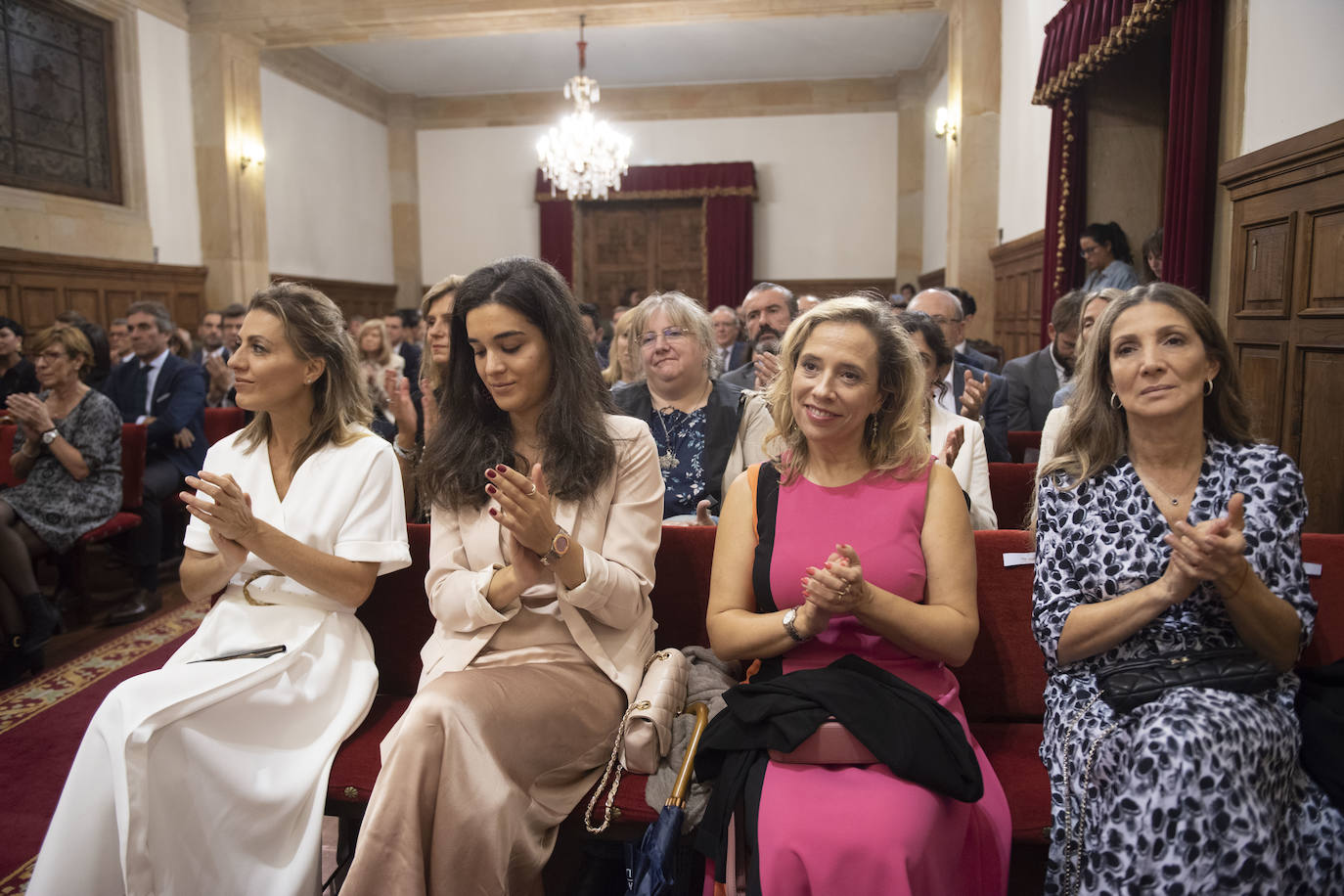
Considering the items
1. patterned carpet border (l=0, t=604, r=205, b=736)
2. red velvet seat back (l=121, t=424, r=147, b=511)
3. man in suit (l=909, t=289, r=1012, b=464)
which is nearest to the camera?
man in suit (l=909, t=289, r=1012, b=464)

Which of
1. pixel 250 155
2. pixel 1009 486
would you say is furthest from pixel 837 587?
pixel 250 155

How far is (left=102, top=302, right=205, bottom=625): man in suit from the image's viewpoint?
191 inches

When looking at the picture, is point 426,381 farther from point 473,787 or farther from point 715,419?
point 473,787

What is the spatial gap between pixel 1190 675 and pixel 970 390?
1748mm

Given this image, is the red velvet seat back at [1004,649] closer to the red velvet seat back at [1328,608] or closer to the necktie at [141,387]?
the red velvet seat back at [1328,608]

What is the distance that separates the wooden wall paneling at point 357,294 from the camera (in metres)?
11.8

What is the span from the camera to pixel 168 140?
9.28 m

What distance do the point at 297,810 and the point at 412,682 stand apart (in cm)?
56

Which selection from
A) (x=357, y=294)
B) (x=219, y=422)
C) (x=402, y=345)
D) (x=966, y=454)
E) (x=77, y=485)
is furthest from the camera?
(x=357, y=294)

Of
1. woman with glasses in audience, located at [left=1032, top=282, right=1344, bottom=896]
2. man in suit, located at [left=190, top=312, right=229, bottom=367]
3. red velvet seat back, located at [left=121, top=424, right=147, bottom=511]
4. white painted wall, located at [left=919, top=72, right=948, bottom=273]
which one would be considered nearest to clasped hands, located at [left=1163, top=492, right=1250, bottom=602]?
woman with glasses in audience, located at [left=1032, top=282, right=1344, bottom=896]

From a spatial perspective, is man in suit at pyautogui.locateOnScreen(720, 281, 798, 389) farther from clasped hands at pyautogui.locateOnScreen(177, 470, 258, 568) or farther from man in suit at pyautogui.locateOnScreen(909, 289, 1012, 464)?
clasped hands at pyautogui.locateOnScreen(177, 470, 258, 568)

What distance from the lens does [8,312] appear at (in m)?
7.69

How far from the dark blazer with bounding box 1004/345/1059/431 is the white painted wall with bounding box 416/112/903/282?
339 inches

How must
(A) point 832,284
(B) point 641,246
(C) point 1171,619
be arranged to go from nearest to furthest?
1. (C) point 1171,619
2. (A) point 832,284
3. (B) point 641,246
